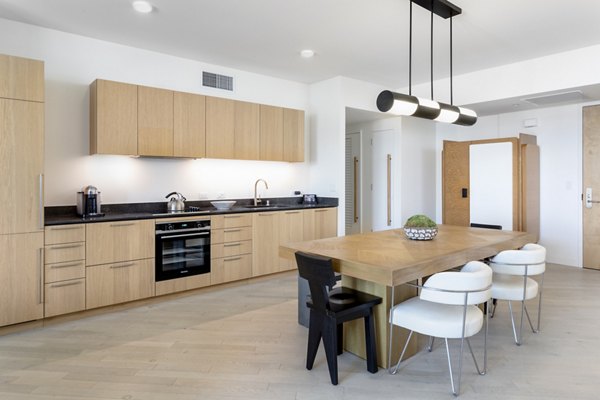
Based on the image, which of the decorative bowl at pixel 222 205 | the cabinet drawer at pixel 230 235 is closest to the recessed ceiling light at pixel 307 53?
the decorative bowl at pixel 222 205

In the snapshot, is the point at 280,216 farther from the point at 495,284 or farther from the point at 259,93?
the point at 495,284

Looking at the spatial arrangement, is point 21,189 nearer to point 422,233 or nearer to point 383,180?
point 422,233

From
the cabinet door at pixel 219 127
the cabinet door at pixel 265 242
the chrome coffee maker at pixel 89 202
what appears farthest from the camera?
the cabinet door at pixel 265 242

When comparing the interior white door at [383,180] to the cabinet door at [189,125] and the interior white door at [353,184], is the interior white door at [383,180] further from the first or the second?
the cabinet door at [189,125]

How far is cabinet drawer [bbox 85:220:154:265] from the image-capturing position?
3.53m

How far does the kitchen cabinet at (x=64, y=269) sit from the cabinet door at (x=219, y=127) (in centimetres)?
174

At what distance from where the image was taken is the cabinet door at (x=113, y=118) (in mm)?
3787

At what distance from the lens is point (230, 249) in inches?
177

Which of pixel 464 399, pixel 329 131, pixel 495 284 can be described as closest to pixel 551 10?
pixel 495 284

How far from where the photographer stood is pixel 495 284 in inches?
118

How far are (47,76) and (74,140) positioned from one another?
26.2 inches

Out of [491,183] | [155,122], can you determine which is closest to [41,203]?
[155,122]

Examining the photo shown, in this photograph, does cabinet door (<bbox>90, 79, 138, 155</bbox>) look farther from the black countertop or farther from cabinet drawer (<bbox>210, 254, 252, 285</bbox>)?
cabinet drawer (<bbox>210, 254, 252, 285</bbox>)

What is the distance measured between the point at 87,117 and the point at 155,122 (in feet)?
2.26
